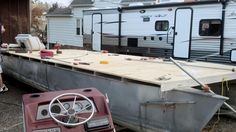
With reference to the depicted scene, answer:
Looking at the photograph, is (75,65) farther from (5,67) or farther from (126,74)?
(5,67)

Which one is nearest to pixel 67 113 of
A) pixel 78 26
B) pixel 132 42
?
pixel 132 42

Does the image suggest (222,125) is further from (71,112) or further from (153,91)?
(71,112)

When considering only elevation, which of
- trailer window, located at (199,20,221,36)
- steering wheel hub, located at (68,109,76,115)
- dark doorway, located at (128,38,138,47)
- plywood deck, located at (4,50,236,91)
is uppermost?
trailer window, located at (199,20,221,36)

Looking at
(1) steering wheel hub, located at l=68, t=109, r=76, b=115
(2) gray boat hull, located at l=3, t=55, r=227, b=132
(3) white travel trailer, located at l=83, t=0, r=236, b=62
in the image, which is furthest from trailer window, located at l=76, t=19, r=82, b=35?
(1) steering wheel hub, located at l=68, t=109, r=76, b=115

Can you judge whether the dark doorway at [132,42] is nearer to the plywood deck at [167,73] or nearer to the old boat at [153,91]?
the old boat at [153,91]

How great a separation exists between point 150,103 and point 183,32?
6.51m

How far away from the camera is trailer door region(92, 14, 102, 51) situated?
551 inches

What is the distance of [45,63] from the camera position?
7211 millimetres

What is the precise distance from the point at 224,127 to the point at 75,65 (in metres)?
2.70

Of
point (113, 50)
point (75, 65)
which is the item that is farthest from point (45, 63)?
point (113, 50)

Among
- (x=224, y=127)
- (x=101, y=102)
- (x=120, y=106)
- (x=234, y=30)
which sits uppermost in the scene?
(x=234, y=30)

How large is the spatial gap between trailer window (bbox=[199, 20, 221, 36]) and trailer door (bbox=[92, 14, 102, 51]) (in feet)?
15.8

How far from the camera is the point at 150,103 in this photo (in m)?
4.54

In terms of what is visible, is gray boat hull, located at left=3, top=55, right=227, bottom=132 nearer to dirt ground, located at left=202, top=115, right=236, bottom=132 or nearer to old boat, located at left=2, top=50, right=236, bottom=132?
old boat, located at left=2, top=50, right=236, bottom=132
